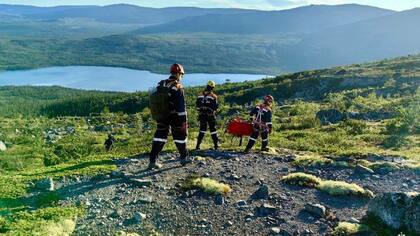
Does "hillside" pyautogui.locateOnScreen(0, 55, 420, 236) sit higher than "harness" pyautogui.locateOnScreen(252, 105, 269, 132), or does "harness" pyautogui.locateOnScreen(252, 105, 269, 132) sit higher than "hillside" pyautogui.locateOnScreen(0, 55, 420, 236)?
"harness" pyautogui.locateOnScreen(252, 105, 269, 132)

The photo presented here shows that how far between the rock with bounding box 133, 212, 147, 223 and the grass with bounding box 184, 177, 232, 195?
1982 millimetres

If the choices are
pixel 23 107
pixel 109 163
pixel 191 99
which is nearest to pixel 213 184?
pixel 109 163

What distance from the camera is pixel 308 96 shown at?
61438 mm

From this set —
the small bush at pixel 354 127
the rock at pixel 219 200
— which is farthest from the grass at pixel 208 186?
the small bush at pixel 354 127

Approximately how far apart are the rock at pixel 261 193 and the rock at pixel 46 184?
4934 mm

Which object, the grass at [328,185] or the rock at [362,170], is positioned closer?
the grass at [328,185]

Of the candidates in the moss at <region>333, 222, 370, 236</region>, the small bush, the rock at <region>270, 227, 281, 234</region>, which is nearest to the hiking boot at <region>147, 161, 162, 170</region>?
the rock at <region>270, 227, 281, 234</region>

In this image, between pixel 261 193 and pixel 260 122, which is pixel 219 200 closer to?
pixel 261 193

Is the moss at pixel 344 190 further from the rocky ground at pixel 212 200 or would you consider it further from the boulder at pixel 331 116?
the boulder at pixel 331 116

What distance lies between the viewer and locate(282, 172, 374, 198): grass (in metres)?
12.5

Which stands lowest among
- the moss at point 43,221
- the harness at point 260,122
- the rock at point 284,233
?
the rock at point 284,233

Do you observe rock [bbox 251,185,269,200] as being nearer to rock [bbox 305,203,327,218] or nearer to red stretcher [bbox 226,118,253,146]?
rock [bbox 305,203,327,218]

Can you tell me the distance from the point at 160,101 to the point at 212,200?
3352 millimetres

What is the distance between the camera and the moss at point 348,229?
402 inches
